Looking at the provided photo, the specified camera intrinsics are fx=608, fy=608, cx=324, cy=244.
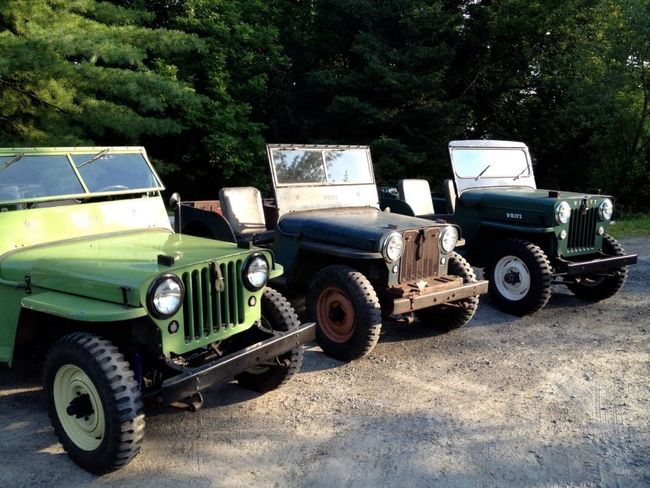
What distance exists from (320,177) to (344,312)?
66.8 inches

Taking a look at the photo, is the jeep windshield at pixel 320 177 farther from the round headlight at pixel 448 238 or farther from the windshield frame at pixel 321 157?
the round headlight at pixel 448 238

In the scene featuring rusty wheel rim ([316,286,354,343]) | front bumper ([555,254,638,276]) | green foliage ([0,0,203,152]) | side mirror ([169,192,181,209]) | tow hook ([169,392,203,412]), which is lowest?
tow hook ([169,392,203,412])

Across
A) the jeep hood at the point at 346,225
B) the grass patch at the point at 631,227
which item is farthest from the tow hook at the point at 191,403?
the grass patch at the point at 631,227

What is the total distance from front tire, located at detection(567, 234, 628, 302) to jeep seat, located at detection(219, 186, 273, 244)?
374cm

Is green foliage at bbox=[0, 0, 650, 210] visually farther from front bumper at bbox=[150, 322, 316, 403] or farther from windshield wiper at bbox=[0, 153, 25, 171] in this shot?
front bumper at bbox=[150, 322, 316, 403]

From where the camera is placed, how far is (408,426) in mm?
3953

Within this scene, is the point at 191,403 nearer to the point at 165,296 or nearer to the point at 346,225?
the point at 165,296

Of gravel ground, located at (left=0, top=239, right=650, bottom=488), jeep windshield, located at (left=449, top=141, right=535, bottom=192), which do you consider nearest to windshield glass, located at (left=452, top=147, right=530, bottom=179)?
jeep windshield, located at (left=449, top=141, right=535, bottom=192)

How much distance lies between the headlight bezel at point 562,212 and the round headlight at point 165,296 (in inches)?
184

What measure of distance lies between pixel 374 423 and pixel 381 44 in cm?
1498

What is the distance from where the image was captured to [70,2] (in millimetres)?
12047

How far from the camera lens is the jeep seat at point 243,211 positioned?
674 centimetres

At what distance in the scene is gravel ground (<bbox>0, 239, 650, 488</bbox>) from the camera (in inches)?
133

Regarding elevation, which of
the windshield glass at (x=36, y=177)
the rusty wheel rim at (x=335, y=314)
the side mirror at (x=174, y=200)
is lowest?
the rusty wheel rim at (x=335, y=314)
